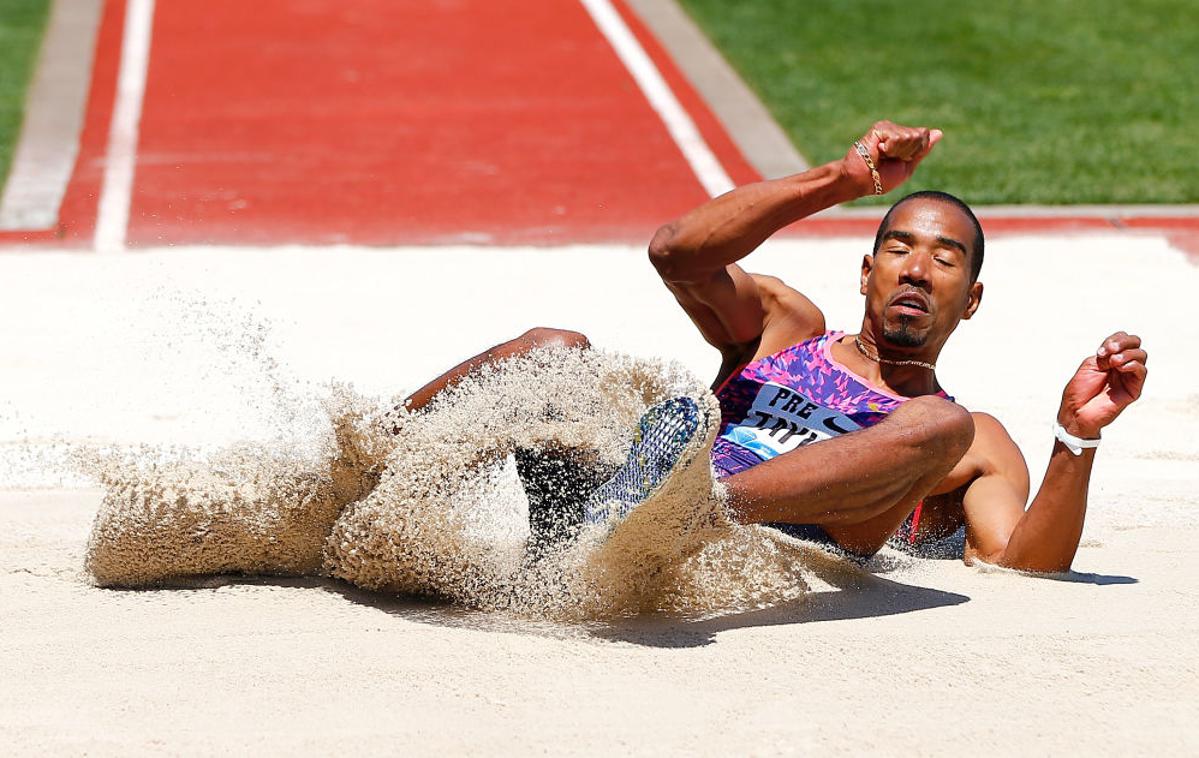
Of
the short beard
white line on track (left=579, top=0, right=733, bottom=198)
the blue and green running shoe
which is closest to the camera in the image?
the blue and green running shoe

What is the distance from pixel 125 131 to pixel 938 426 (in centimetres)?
607

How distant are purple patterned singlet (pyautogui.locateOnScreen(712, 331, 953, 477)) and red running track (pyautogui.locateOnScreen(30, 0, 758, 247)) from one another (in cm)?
323

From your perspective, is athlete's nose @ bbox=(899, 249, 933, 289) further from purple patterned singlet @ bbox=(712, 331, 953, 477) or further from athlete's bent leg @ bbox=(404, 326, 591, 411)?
athlete's bent leg @ bbox=(404, 326, 591, 411)

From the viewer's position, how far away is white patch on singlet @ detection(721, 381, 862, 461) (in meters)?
3.77

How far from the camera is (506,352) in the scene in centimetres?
377

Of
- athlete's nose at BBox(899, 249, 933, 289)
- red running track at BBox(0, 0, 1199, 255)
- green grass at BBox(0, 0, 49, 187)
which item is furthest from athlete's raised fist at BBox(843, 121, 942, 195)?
green grass at BBox(0, 0, 49, 187)

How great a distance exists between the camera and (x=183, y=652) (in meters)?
3.33

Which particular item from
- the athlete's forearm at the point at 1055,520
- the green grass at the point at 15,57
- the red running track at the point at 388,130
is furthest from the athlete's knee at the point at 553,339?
the green grass at the point at 15,57

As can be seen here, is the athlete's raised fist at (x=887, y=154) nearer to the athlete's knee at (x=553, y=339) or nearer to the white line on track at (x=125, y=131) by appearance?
the athlete's knee at (x=553, y=339)

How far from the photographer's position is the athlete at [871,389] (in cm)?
348

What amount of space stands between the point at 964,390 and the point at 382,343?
1.89 metres

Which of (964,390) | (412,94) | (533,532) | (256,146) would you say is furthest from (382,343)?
(412,94)

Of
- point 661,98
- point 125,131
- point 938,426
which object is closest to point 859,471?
point 938,426

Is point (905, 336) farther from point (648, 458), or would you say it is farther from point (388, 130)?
point (388, 130)
